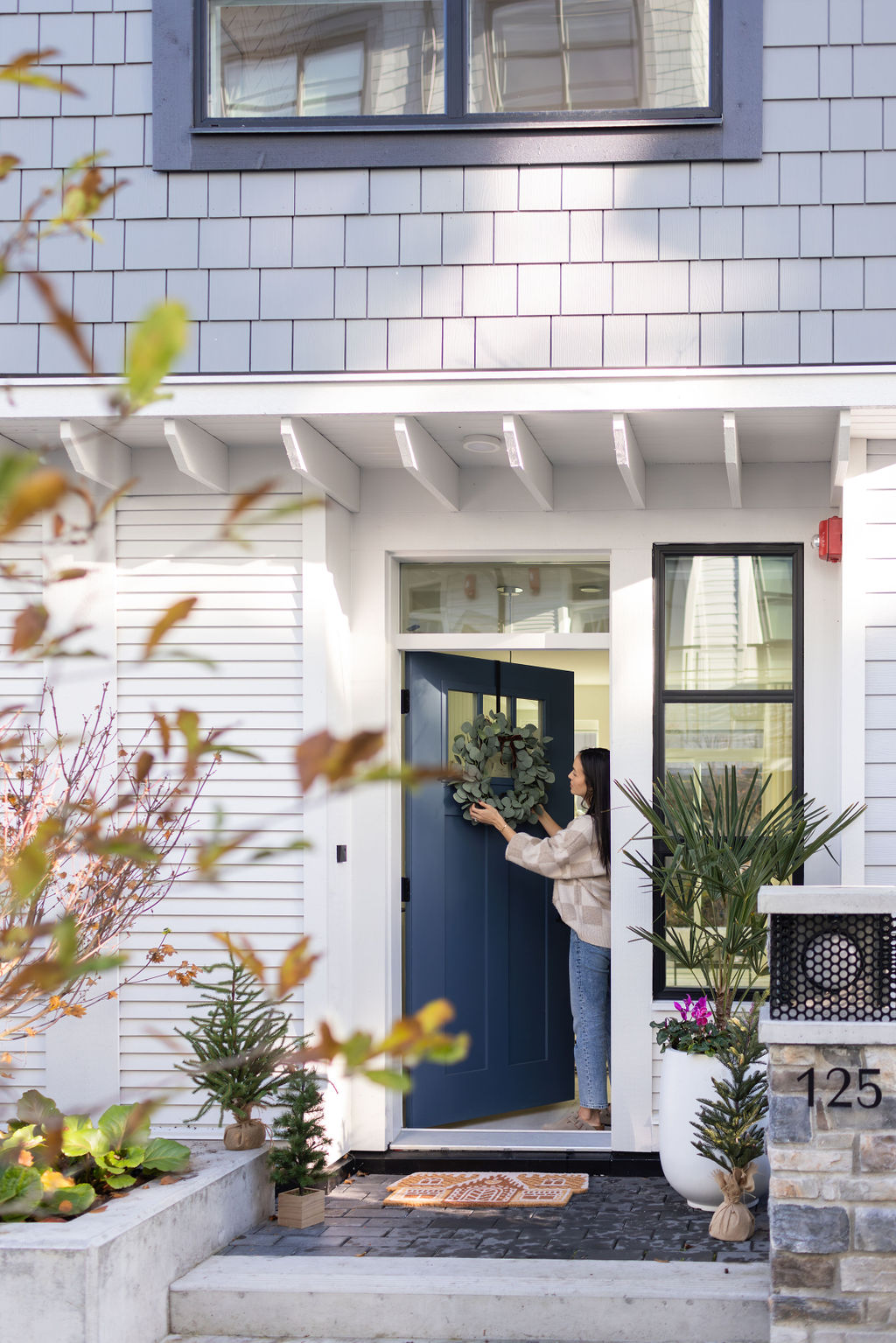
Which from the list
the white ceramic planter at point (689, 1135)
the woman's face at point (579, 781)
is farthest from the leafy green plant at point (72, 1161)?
the woman's face at point (579, 781)

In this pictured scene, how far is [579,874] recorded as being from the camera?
5414 mm

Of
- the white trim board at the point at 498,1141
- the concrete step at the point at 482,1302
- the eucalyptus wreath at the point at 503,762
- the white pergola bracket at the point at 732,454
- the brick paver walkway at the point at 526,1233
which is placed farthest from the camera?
the eucalyptus wreath at the point at 503,762

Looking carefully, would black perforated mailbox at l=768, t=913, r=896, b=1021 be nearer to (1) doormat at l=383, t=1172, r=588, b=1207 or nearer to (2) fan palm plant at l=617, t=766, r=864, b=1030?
(2) fan palm plant at l=617, t=766, r=864, b=1030

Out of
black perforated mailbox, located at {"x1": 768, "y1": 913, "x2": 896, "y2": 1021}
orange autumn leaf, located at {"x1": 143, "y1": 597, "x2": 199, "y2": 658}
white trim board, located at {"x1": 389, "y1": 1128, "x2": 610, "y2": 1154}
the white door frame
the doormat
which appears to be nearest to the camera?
orange autumn leaf, located at {"x1": 143, "y1": 597, "x2": 199, "y2": 658}

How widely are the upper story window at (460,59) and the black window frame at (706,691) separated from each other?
1585mm

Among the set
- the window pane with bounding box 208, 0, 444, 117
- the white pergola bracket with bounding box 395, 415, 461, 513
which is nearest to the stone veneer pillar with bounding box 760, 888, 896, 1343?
the white pergola bracket with bounding box 395, 415, 461, 513

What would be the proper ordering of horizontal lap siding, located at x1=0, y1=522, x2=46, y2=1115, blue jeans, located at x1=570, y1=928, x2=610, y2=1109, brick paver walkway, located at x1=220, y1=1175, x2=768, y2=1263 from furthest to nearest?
blue jeans, located at x1=570, y1=928, x2=610, y2=1109 < horizontal lap siding, located at x1=0, y1=522, x2=46, y2=1115 < brick paver walkway, located at x1=220, y1=1175, x2=768, y2=1263

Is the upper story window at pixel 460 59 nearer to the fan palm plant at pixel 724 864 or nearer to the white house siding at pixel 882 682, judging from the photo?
the white house siding at pixel 882 682

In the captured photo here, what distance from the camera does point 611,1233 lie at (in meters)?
4.37

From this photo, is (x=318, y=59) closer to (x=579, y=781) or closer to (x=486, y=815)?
(x=579, y=781)

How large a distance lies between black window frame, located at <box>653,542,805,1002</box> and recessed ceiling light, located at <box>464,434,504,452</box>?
79cm

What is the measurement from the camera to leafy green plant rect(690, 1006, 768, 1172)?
4.25m

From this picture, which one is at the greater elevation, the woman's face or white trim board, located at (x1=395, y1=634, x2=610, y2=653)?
white trim board, located at (x1=395, y1=634, x2=610, y2=653)

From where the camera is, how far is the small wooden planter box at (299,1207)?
4484 millimetres
